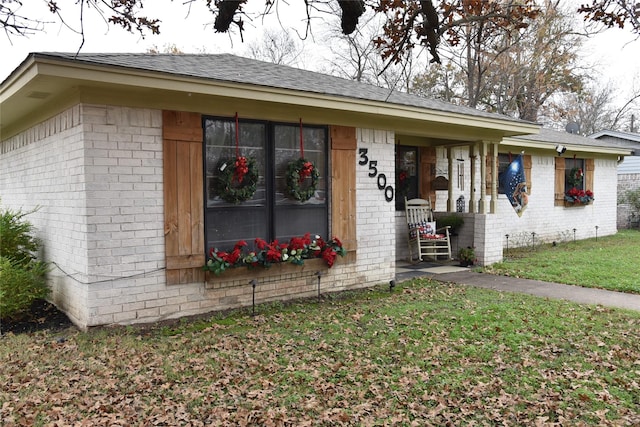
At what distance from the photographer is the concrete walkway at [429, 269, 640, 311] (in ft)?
20.0

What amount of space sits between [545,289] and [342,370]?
423 cm

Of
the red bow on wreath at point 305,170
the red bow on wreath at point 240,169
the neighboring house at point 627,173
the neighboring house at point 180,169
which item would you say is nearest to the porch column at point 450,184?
the neighboring house at point 180,169

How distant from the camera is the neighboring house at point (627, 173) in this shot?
16422 millimetres

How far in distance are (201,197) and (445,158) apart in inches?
249

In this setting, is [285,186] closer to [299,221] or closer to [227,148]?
[299,221]

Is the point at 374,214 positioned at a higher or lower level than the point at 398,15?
lower

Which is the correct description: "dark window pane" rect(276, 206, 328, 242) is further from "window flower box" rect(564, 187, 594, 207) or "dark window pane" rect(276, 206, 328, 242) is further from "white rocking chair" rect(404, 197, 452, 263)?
"window flower box" rect(564, 187, 594, 207)

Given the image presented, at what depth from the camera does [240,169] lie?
547 centimetres

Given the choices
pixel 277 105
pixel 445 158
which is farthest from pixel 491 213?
pixel 277 105

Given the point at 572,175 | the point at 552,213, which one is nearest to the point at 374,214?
the point at 552,213

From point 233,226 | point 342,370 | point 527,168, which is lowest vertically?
point 342,370

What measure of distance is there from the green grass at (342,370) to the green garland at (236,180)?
1.38m

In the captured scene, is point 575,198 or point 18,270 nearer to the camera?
point 18,270

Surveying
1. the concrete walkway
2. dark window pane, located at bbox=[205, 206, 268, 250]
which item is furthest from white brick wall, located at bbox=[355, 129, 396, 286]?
dark window pane, located at bbox=[205, 206, 268, 250]
